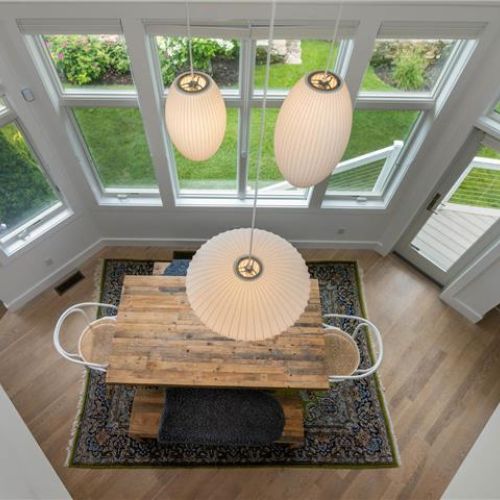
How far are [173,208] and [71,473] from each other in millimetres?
2282

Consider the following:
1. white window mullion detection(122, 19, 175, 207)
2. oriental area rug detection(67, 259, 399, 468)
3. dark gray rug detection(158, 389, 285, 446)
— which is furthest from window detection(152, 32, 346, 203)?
dark gray rug detection(158, 389, 285, 446)

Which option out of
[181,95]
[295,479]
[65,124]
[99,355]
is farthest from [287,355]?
[65,124]

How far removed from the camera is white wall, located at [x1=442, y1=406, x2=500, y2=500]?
1191 millimetres

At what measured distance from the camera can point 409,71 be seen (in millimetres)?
2963

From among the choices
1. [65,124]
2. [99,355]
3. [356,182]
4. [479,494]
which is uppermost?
[479,494]

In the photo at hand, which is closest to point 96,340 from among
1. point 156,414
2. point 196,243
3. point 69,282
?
point 156,414

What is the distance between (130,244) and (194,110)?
9.38 ft

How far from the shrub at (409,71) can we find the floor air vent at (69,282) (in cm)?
326

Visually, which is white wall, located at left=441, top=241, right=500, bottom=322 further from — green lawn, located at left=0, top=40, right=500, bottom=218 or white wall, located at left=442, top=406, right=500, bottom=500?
white wall, located at left=442, top=406, right=500, bottom=500

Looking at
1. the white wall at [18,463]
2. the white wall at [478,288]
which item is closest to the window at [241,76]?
the white wall at [478,288]

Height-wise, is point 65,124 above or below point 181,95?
below

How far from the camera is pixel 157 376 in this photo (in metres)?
2.75

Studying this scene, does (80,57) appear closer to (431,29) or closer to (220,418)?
(431,29)

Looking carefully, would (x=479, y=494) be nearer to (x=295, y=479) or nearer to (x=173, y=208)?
(x=295, y=479)
